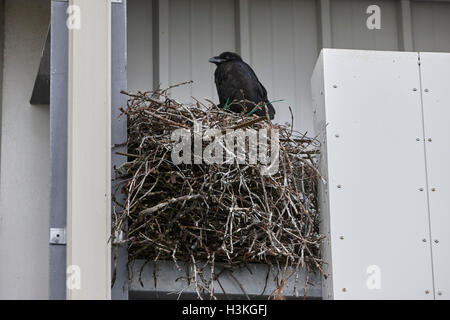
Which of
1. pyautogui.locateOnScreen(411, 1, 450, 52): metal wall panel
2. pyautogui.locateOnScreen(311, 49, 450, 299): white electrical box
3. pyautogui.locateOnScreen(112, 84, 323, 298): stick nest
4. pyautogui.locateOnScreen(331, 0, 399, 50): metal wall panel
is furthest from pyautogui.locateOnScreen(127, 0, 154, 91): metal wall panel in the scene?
pyautogui.locateOnScreen(411, 1, 450, 52): metal wall panel

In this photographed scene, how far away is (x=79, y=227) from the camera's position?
454 centimetres

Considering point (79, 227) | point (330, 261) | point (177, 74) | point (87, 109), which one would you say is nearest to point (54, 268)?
point (79, 227)

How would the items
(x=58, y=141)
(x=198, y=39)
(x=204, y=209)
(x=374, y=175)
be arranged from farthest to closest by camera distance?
(x=198, y=39), (x=374, y=175), (x=204, y=209), (x=58, y=141)

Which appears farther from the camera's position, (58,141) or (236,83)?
(236,83)

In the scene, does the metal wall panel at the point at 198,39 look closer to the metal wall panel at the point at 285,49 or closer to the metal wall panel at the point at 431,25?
the metal wall panel at the point at 285,49

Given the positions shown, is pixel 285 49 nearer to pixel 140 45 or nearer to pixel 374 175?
pixel 140 45

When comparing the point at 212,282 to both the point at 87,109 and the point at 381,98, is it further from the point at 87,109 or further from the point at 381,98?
the point at 381,98

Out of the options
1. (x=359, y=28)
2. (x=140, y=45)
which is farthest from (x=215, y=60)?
(x=359, y=28)

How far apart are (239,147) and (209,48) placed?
2370 millimetres

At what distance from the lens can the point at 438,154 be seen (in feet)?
17.8

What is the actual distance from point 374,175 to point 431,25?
2.73m

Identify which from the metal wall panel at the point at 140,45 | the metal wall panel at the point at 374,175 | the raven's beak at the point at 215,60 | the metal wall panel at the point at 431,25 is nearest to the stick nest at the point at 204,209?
the metal wall panel at the point at 374,175

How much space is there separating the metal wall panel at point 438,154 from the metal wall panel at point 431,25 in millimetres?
2041

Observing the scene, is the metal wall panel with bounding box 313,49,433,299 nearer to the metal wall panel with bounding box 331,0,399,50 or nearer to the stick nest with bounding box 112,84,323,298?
the stick nest with bounding box 112,84,323,298
